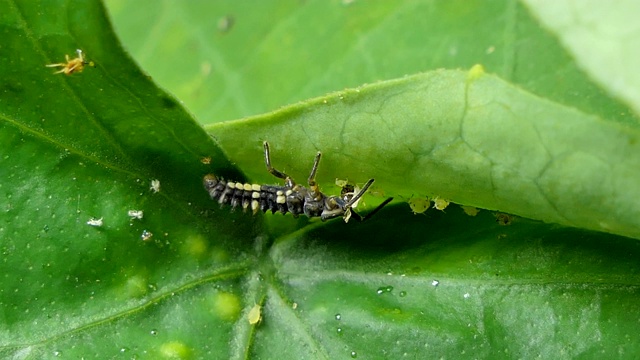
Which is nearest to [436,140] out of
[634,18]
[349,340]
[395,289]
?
[395,289]

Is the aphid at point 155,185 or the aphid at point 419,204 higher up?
the aphid at point 419,204

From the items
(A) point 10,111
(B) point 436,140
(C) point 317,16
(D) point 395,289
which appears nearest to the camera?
(B) point 436,140

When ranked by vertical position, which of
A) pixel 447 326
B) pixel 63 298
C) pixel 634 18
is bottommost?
pixel 63 298

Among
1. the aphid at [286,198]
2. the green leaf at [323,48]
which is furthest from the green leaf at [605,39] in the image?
the aphid at [286,198]

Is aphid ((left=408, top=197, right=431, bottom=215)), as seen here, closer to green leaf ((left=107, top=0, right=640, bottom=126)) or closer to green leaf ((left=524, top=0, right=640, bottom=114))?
green leaf ((left=524, top=0, right=640, bottom=114))

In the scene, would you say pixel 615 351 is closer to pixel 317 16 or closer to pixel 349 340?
pixel 349 340

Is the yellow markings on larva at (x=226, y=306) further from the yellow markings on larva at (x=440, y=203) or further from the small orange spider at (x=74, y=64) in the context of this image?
the small orange spider at (x=74, y=64)

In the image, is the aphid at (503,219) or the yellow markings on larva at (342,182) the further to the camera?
the yellow markings on larva at (342,182)
